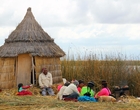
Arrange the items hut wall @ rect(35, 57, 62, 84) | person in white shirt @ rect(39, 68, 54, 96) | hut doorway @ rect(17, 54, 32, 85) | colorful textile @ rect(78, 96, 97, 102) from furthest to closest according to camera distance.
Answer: hut doorway @ rect(17, 54, 32, 85) → hut wall @ rect(35, 57, 62, 84) → person in white shirt @ rect(39, 68, 54, 96) → colorful textile @ rect(78, 96, 97, 102)

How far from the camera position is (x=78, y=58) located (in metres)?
16.7

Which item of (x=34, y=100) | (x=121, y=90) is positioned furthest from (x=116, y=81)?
(x=34, y=100)

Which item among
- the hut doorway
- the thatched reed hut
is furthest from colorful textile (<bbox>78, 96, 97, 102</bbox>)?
the hut doorway

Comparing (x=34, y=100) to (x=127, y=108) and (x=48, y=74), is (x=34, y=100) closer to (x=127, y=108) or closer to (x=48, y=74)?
(x=127, y=108)

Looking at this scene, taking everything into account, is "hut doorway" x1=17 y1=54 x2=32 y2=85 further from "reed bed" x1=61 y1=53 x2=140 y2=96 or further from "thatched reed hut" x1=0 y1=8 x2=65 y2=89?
"reed bed" x1=61 y1=53 x2=140 y2=96

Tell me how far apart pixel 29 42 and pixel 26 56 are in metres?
0.56

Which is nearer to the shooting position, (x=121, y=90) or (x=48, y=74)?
(x=121, y=90)

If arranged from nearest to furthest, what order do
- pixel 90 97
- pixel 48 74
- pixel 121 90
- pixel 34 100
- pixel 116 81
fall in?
pixel 34 100
pixel 90 97
pixel 121 90
pixel 48 74
pixel 116 81

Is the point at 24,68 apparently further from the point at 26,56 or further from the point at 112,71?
the point at 112,71

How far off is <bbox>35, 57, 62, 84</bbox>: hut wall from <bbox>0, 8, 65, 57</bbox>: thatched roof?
0.31m

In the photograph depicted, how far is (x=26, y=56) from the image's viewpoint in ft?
46.9

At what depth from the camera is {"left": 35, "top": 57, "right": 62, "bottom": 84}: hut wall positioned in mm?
14055

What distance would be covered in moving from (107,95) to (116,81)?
481 cm

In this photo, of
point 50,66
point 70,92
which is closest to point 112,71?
point 50,66
